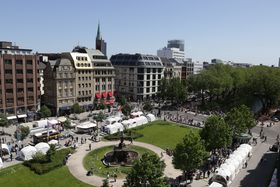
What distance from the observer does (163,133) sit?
266 ft

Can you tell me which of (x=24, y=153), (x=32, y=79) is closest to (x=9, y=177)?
(x=24, y=153)

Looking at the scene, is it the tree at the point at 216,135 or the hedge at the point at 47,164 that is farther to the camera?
the tree at the point at 216,135

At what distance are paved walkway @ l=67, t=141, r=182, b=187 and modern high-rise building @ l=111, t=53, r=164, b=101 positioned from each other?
67.7 metres

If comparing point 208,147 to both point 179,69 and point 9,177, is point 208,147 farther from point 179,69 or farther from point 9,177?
point 179,69

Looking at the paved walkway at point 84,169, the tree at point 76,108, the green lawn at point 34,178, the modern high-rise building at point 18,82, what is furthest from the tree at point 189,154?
the modern high-rise building at point 18,82

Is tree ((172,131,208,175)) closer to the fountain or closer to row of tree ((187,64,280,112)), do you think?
the fountain

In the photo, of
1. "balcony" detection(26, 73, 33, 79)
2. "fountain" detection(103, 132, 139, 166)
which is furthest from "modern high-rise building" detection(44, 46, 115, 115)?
"fountain" detection(103, 132, 139, 166)

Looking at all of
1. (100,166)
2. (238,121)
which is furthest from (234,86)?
(100,166)

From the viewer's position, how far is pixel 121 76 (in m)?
145

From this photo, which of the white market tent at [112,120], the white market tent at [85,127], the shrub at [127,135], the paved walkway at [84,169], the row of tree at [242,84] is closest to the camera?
the paved walkway at [84,169]

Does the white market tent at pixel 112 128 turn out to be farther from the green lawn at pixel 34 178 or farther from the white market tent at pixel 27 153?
the green lawn at pixel 34 178

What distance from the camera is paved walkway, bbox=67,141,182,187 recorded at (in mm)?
48750

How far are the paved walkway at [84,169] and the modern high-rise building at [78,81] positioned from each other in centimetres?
3853

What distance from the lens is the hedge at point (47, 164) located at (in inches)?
2025
